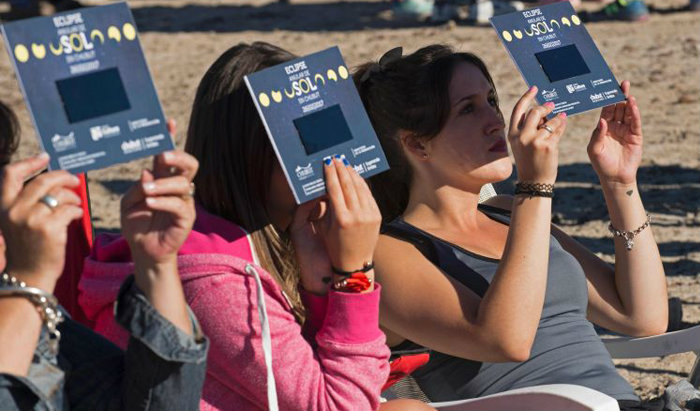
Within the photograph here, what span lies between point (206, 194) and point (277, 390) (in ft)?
1.52

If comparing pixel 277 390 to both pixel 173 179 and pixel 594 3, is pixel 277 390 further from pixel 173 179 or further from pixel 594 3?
pixel 594 3

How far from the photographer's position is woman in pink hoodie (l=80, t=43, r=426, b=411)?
2256mm

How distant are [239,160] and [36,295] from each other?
0.66 metres

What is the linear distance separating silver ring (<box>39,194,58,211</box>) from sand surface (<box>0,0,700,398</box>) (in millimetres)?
2294

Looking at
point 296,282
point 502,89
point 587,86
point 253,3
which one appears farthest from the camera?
point 253,3

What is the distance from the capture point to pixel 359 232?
228 cm

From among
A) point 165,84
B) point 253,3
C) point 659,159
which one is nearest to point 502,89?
point 659,159

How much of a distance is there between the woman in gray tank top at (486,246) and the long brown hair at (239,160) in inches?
15.1

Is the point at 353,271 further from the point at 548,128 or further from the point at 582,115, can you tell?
the point at 582,115

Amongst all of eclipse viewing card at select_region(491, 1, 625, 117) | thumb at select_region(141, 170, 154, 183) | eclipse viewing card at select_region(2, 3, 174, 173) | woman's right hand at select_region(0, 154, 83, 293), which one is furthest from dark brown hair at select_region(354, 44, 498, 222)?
woman's right hand at select_region(0, 154, 83, 293)

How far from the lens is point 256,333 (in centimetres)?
225

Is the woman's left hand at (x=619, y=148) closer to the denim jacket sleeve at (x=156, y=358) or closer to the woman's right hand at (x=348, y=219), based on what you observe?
the woman's right hand at (x=348, y=219)

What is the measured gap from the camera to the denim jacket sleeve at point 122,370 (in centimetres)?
196

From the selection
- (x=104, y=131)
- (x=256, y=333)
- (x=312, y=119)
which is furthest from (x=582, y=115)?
(x=104, y=131)
